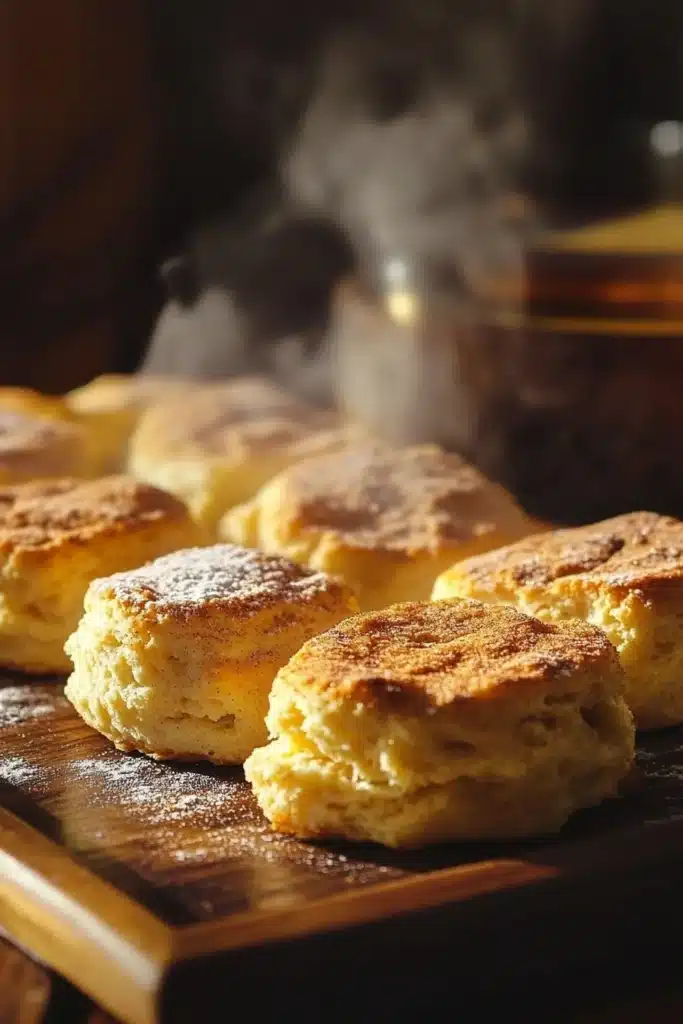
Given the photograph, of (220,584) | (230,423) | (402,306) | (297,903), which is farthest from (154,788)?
(402,306)

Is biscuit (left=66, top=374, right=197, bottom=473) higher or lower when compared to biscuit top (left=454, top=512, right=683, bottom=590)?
higher

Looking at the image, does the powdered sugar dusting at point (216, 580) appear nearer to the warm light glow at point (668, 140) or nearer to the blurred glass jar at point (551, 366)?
the blurred glass jar at point (551, 366)

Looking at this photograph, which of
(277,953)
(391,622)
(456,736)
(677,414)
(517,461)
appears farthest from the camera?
(517,461)

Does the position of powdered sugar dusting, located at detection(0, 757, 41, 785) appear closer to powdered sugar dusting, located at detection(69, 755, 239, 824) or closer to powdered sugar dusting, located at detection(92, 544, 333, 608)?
powdered sugar dusting, located at detection(69, 755, 239, 824)

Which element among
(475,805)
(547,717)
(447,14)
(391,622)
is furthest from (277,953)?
(447,14)

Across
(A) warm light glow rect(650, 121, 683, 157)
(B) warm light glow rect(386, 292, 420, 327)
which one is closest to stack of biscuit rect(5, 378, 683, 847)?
(B) warm light glow rect(386, 292, 420, 327)

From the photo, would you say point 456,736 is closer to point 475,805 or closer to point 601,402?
point 475,805
